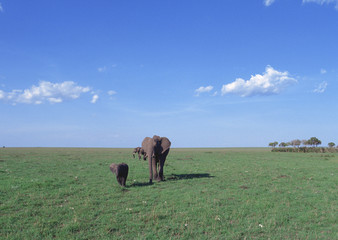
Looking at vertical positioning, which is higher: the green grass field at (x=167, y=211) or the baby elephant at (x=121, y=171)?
the baby elephant at (x=121, y=171)

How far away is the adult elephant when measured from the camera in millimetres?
17847

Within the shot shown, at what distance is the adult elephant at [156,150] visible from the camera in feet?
58.6

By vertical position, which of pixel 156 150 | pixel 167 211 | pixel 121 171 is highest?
pixel 156 150

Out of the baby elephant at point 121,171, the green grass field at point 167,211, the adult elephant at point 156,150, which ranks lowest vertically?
the green grass field at point 167,211

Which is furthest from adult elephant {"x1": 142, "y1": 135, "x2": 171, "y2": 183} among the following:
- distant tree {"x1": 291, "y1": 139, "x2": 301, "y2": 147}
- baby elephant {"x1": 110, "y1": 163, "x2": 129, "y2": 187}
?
distant tree {"x1": 291, "y1": 139, "x2": 301, "y2": 147}

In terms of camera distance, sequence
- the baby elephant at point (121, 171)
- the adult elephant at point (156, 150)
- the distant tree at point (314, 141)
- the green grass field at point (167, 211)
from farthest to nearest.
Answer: the distant tree at point (314, 141) → the adult elephant at point (156, 150) → the baby elephant at point (121, 171) → the green grass field at point (167, 211)

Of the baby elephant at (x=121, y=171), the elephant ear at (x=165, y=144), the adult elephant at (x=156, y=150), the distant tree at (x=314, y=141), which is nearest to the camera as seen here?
the baby elephant at (x=121, y=171)

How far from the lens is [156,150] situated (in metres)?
18.2

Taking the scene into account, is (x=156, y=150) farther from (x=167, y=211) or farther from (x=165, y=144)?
(x=167, y=211)

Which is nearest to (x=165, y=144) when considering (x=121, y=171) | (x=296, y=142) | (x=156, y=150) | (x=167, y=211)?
(x=156, y=150)

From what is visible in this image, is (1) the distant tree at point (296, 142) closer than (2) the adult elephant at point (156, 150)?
No

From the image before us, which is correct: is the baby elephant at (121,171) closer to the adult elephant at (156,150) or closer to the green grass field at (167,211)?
the green grass field at (167,211)

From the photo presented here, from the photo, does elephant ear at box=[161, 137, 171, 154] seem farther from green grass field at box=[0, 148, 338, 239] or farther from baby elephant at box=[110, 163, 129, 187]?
baby elephant at box=[110, 163, 129, 187]

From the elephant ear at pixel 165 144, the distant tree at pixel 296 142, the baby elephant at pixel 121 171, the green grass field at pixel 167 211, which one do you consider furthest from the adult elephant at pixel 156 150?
the distant tree at pixel 296 142
